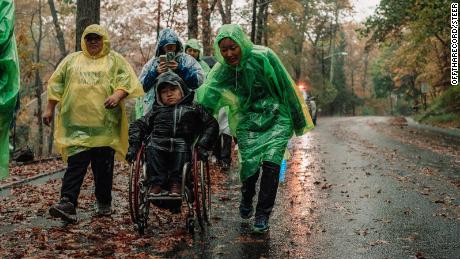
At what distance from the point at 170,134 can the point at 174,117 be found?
16 centimetres

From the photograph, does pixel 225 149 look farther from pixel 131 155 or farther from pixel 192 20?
pixel 192 20

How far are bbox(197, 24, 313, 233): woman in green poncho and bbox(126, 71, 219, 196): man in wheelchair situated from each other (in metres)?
0.37

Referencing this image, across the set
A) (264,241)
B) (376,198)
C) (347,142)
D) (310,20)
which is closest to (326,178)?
(376,198)

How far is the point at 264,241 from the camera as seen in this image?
475 centimetres

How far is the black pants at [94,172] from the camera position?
5652 mm

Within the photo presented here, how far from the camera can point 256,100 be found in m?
5.54

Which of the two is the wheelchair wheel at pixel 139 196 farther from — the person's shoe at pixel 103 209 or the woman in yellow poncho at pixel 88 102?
the person's shoe at pixel 103 209

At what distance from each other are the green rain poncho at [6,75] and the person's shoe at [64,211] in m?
0.81

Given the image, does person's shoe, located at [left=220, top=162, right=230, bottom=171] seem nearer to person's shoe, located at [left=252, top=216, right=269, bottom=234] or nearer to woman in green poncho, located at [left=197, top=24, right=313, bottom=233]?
woman in green poncho, located at [left=197, top=24, right=313, bottom=233]

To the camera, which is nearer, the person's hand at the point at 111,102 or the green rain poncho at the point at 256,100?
the green rain poncho at the point at 256,100

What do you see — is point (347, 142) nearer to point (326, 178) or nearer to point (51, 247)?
point (326, 178)

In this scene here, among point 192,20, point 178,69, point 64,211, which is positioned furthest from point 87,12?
point 192,20

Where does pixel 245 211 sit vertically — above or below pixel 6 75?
below

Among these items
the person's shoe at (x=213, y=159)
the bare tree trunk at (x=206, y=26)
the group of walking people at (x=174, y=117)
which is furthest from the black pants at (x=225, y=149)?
the bare tree trunk at (x=206, y=26)
